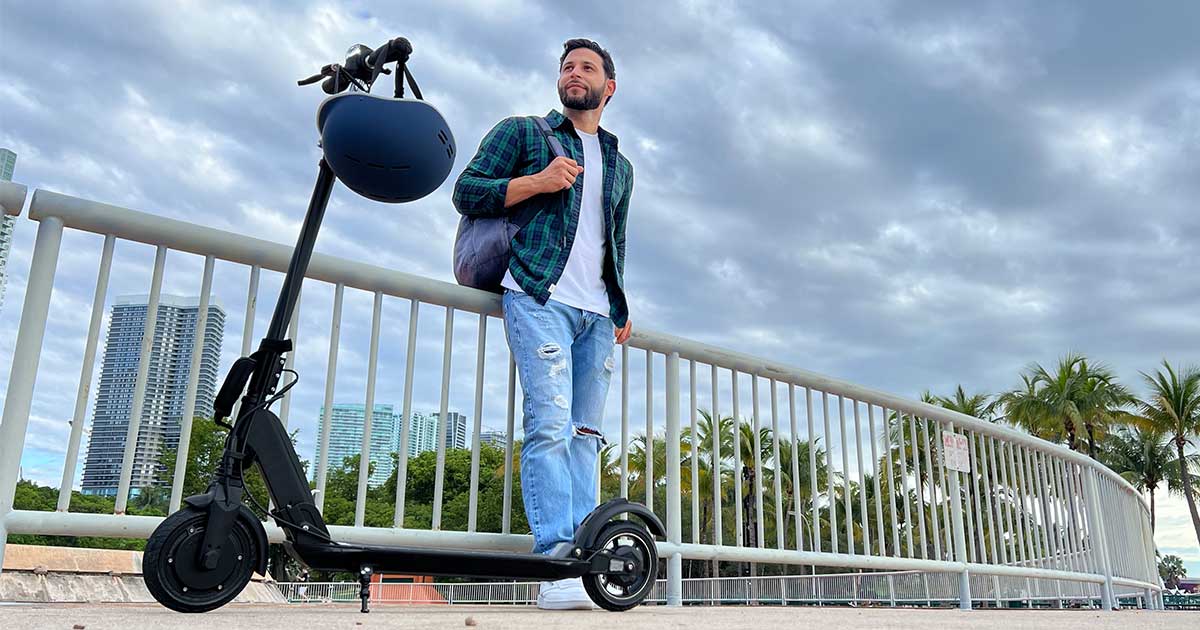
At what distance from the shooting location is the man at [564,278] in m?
2.53

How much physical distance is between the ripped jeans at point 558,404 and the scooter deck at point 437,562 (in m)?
0.18

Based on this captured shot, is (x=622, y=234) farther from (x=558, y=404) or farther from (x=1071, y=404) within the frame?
(x=1071, y=404)

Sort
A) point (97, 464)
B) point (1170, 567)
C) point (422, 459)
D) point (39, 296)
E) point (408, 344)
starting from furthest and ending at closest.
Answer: point (1170, 567)
point (422, 459)
point (408, 344)
point (97, 464)
point (39, 296)

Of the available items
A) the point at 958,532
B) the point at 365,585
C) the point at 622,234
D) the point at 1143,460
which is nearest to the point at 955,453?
the point at 958,532

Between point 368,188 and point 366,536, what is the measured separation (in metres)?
1.13

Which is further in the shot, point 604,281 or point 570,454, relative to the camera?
point 604,281

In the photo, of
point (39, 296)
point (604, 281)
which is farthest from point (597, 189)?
point (39, 296)

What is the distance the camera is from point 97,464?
7.84ft

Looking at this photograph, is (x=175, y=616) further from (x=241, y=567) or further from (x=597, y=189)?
(x=597, y=189)

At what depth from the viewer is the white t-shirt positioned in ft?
9.28

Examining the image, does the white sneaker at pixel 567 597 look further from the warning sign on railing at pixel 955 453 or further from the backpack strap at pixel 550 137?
the warning sign on railing at pixel 955 453

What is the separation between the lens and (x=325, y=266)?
8.84 ft

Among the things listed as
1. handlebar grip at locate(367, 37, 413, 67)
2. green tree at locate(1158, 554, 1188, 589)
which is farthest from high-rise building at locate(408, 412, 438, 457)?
green tree at locate(1158, 554, 1188, 589)

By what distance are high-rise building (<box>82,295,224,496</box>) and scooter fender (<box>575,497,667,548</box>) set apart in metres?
1.14
